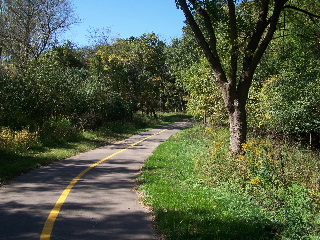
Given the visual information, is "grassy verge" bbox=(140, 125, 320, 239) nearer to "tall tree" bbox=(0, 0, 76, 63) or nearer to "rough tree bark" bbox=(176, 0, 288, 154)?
"rough tree bark" bbox=(176, 0, 288, 154)

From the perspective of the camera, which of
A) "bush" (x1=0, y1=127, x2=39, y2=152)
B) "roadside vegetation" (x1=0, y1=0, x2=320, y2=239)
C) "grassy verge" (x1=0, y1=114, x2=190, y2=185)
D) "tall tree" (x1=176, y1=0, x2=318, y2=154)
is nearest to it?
"roadside vegetation" (x1=0, y1=0, x2=320, y2=239)

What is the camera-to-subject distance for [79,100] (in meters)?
23.9

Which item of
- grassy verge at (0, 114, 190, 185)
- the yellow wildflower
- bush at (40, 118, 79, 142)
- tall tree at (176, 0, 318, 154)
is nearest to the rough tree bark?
tall tree at (176, 0, 318, 154)

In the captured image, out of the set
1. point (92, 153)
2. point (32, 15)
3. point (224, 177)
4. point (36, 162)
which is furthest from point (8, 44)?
point (224, 177)

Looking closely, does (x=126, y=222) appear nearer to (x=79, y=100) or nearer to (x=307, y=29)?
(x=307, y=29)

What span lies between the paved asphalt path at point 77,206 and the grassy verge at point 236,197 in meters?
0.47

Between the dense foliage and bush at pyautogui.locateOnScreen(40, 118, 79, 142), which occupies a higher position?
the dense foliage

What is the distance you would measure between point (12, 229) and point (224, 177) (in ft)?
17.9

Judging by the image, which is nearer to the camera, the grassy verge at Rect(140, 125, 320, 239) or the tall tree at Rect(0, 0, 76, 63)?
the grassy verge at Rect(140, 125, 320, 239)

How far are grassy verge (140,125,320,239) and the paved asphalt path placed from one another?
0.47 metres

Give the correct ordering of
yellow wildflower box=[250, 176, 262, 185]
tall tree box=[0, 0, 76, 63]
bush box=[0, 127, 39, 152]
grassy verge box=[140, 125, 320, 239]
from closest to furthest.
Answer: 1. grassy verge box=[140, 125, 320, 239]
2. yellow wildflower box=[250, 176, 262, 185]
3. bush box=[0, 127, 39, 152]
4. tall tree box=[0, 0, 76, 63]

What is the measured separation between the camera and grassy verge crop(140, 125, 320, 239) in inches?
219

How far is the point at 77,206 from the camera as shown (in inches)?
276

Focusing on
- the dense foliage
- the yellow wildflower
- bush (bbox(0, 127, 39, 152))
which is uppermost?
the dense foliage
